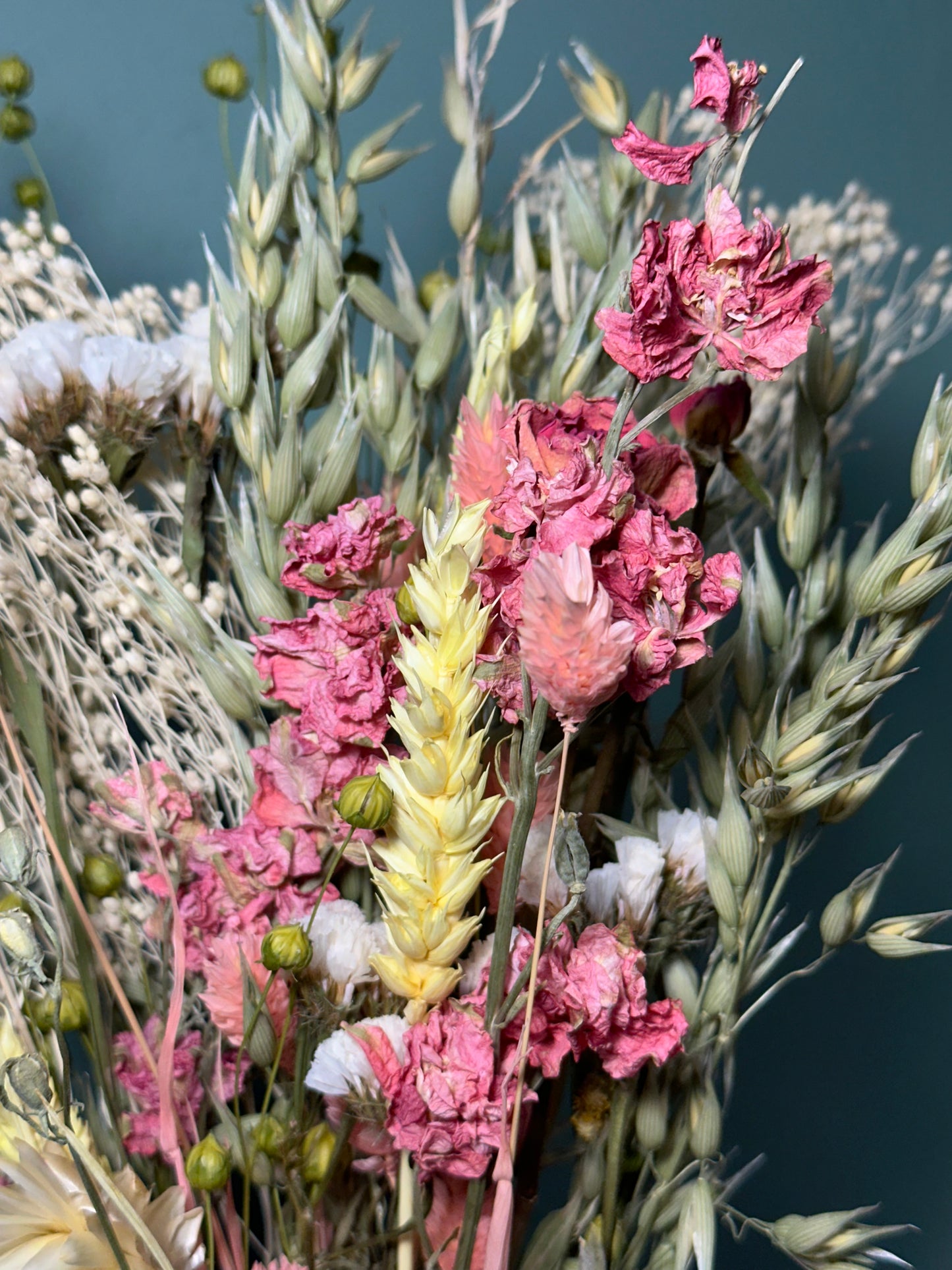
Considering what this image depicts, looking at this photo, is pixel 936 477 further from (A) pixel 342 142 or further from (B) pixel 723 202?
(A) pixel 342 142

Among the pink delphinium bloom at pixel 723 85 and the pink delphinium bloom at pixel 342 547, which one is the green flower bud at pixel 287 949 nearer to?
the pink delphinium bloom at pixel 342 547

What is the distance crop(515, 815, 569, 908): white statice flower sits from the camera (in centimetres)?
52

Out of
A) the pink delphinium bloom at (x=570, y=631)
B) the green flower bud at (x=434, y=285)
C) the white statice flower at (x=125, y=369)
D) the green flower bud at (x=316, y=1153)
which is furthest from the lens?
the green flower bud at (x=434, y=285)

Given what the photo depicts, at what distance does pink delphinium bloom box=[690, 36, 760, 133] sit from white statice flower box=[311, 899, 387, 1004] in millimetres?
353

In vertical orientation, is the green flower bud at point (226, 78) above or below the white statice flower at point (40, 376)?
above

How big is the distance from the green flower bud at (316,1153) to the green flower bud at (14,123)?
567 millimetres

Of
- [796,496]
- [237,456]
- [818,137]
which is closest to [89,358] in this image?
[237,456]

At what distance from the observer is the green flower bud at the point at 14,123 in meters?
0.69

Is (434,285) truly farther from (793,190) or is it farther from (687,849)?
(793,190)

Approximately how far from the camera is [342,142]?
0.92m

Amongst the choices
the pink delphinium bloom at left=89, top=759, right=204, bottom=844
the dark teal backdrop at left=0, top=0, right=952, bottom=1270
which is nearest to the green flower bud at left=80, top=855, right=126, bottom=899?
the pink delphinium bloom at left=89, top=759, right=204, bottom=844

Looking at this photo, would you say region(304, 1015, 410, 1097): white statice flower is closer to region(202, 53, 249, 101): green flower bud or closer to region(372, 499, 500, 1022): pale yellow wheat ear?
region(372, 499, 500, 1022): pale yellow wheat ear

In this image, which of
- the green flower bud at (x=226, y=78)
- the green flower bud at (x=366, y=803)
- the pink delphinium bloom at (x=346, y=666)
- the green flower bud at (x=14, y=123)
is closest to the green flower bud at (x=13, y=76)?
the green flower bud at (x=14, y=123)

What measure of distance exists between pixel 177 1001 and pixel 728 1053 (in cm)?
26
